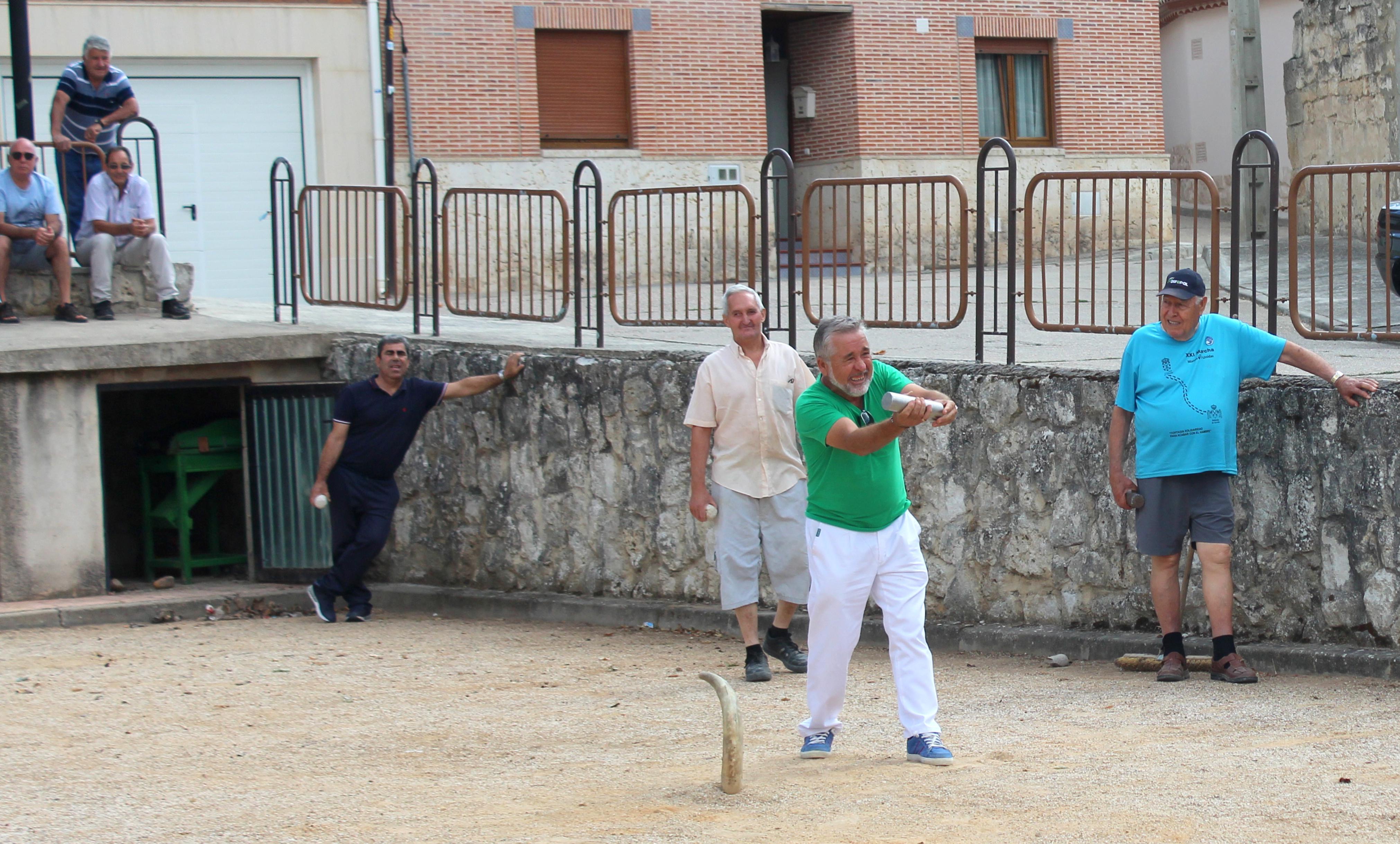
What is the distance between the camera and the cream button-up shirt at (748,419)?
290 inches

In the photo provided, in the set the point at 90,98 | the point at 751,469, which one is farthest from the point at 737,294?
the point at 90,98

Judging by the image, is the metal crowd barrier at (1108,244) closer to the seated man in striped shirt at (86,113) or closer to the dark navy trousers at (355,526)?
the dark navy trousers at (355,526)

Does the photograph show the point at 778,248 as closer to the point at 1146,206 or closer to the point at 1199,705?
the point at 1146,206

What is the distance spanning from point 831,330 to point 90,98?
9271 mm

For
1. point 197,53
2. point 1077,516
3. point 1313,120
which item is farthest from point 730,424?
point 1313,120

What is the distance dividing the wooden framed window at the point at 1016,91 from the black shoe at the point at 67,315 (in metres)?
13.2

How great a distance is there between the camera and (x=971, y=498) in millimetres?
8336

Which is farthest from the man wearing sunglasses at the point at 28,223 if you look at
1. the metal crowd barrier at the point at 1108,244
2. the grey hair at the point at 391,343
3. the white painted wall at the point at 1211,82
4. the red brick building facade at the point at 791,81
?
the white painted wall at the point at 1211,82

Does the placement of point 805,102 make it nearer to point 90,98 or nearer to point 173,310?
point 90,98

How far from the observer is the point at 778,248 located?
9555mm

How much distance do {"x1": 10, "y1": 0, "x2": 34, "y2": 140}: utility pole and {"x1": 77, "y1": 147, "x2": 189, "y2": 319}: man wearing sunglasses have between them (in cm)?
75

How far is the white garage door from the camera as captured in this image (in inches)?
693

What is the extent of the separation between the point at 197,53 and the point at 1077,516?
42.6 ft

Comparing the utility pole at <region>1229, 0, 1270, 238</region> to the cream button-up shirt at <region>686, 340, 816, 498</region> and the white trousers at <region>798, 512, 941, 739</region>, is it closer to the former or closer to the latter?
the cream button-up shirt at <region>686, 340, 816, 498</region>
